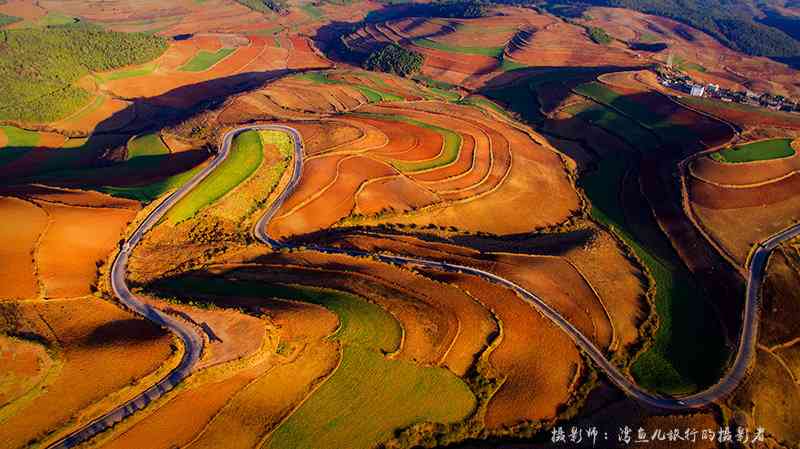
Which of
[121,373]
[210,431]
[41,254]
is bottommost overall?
[210,431]

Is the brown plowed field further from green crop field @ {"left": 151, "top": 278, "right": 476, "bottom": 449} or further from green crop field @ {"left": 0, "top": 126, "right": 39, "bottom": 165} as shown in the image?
green crop field @ {"left": 0, "top": 126, "right": 39, "bottom": 165}

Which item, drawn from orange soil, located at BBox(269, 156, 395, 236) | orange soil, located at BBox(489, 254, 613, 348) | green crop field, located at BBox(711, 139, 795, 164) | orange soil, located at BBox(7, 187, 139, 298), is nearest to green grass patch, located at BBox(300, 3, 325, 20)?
orange soil, located at BBox(269, 156, 395, 236)

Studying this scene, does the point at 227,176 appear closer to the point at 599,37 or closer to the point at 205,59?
the point at 205,59

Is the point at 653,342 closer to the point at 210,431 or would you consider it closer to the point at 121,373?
the point at 210,431

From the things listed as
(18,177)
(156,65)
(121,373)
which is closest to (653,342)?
(121,373)

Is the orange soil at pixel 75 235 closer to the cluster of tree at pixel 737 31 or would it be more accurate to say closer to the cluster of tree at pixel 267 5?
the cluster of tree at pixel 267 5

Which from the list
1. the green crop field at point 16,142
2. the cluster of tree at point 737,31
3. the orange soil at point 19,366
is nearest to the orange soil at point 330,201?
the orange soil at point 19,366
